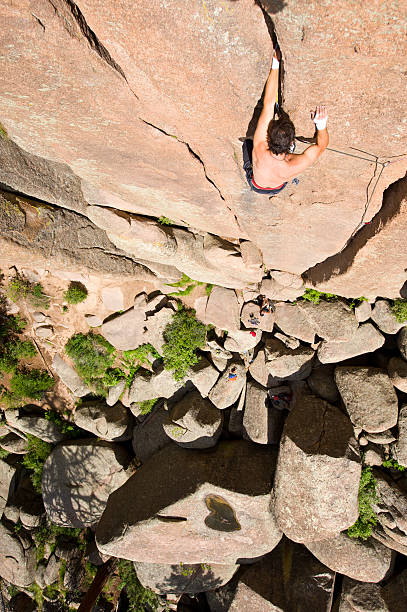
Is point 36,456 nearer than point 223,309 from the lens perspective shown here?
No

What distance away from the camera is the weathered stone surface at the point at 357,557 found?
6621 millimetres

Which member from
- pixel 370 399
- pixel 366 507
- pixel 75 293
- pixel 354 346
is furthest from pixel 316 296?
pixel 75 293

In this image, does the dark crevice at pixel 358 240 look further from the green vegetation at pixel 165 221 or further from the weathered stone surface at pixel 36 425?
the weathered stone surface at pixel 36 425

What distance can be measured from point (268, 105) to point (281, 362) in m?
5.07

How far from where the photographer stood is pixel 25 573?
34.2 ft

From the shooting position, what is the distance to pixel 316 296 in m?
7.05

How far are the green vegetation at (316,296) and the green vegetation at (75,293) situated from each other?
5.20 metres

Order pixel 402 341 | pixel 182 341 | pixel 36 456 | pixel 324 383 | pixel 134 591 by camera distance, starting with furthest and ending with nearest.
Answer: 1. pixel 36 456
2. pixel 134 591
3. pixel 182 341
4. pixel 324 383
5. pixel 402 341

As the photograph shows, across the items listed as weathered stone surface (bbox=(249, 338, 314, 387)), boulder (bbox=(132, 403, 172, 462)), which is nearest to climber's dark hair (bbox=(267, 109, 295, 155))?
weathered stone surface (bbox=(249, 338, 314, 387))

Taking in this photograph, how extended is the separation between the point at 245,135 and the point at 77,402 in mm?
8509

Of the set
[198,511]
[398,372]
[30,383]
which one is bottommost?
[198,511]

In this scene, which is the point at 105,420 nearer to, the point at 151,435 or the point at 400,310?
the point at 151,435

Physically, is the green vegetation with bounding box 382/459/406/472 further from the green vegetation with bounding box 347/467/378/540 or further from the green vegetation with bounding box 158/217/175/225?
the green vegetation with bounding box 158/217/175/225

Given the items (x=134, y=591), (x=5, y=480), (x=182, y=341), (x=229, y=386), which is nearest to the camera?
(x=229, y=386)
